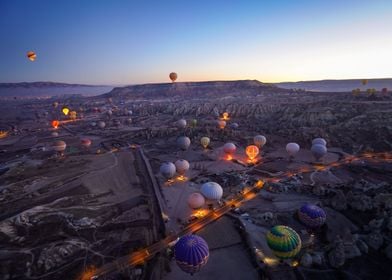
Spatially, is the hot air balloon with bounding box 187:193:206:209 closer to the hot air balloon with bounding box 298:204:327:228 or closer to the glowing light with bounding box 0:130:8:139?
the hot air balloon with bounding box 298:204:327:228

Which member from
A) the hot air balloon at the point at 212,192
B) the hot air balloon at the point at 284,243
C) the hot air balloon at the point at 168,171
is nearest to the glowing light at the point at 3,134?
the hot air balloon at the point at 168,171

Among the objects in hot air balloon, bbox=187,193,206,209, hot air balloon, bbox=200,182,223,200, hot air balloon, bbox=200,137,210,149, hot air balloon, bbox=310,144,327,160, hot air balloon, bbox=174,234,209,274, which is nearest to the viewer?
hot air balloon, bbox=174,234,209,274

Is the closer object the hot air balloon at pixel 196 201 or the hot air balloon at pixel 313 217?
the hot air balloon at pixel 313 217

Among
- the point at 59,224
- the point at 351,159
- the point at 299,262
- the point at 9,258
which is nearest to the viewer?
the point at 299,262

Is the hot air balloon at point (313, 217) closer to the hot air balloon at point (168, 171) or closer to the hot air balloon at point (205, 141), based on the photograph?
the hot air balloon at point (168, 171)

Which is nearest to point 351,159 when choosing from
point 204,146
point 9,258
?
point 204,146

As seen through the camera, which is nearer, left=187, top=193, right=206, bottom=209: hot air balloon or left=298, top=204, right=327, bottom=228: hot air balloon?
left=298, top=204, right=327, bottom=228: hot air balloon

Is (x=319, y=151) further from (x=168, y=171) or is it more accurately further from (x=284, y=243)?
(x=284, y=243)

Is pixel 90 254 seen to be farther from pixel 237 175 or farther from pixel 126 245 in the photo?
pixel 237 175

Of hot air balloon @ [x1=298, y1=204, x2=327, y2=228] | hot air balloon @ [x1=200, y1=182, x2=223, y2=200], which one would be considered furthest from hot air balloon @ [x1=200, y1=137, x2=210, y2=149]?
hot air balloon @ [x1=298, y1=204, x2=327, y2=228]
